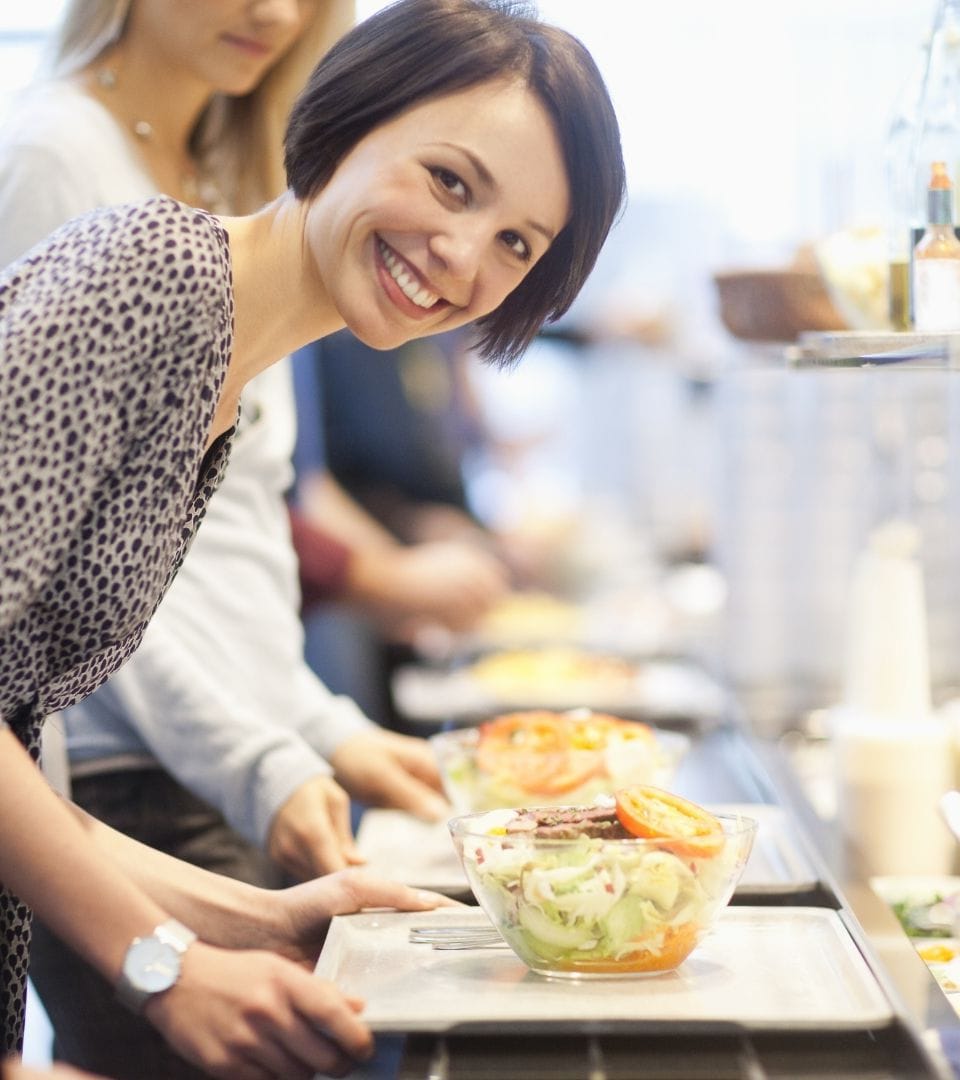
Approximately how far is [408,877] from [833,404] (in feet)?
5.36

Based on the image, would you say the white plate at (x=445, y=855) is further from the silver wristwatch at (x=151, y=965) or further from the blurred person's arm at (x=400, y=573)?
the blurred person's arm at (x=400, y=573)

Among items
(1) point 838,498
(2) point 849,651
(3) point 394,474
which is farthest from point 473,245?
(3) point 394,474

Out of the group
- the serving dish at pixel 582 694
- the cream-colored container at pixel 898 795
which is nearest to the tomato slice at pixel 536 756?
the cream-colored container at pixel 898 795

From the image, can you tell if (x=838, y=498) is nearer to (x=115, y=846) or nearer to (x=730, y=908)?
(x=730, y=908)

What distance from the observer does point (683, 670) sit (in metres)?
2.96

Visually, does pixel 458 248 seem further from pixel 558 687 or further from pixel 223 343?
pixel 558 687

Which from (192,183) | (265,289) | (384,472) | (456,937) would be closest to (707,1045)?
(456,937)

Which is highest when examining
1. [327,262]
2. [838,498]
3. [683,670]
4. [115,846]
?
[327,262]

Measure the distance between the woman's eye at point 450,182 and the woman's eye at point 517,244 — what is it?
2.1 inches

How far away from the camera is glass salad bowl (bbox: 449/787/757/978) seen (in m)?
1.09

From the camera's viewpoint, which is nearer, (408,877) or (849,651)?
(408,877)

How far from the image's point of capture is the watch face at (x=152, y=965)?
101cm

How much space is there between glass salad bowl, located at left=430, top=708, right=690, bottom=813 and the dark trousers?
0.31 meters

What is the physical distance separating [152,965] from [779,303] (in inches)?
54.4
